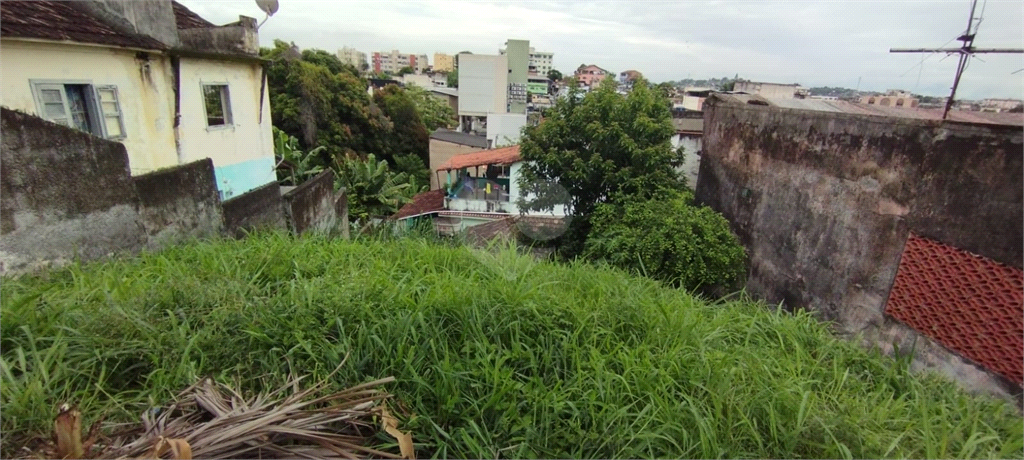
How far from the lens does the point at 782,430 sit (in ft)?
6.55

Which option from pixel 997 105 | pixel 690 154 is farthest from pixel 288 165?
pixel 997 105

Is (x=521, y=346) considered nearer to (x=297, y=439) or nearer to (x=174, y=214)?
(x=297, y=439)

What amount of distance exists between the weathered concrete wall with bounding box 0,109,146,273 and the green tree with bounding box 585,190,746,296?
16.8 ft

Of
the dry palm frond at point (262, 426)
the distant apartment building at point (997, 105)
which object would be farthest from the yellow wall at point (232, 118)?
the distant apartment building at point (997, 105)

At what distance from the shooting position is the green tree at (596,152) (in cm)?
796

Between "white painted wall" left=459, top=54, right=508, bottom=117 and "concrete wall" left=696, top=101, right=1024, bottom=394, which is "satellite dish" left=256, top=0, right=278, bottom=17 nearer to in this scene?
"concrete wall" left=696, top=101, right=1024, bottom=394

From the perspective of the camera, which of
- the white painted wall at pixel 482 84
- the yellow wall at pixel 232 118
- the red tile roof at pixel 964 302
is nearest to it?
the red tile roof at pixel 964 302

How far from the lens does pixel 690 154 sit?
31.2 feet

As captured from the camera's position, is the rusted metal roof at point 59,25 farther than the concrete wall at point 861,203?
Yes

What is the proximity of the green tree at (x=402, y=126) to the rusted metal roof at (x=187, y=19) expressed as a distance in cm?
1492

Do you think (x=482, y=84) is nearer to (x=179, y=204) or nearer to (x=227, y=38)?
(x=227, y=38)

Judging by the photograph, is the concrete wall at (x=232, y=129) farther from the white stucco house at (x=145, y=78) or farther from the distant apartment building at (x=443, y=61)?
the distant apartment building at (x=443, y=61)

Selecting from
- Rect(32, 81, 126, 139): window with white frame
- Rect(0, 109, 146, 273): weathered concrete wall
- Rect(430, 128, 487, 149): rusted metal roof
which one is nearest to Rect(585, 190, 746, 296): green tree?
Rect(0, 109, 146, 273): weathered concrete wall

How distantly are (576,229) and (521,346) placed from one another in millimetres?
6865
